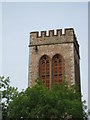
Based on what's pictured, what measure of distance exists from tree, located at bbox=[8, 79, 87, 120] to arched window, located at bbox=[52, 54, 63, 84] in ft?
25.3

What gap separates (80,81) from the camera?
3350 cm

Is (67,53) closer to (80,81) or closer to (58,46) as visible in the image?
(58,46)

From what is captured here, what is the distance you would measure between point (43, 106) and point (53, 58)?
1039 centimetres

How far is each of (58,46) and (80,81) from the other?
240 inches

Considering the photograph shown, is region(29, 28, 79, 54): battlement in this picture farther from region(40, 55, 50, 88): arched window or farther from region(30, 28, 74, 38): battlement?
region(40, 55, 50, 88): arched window

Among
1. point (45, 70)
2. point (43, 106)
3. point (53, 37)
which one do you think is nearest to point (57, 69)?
point (45, 70)

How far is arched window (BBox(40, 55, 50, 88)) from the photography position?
2892cm

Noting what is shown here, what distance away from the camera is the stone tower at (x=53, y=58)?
28.7 meters

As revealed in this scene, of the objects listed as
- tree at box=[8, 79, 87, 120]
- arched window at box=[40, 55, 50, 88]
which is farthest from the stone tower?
tree at box=[8, 79, 87, 120]

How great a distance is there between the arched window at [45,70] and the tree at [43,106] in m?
7.99

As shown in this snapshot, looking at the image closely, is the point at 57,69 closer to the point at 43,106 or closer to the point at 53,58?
the point at 53,58

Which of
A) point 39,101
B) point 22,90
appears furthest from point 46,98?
point 22,90

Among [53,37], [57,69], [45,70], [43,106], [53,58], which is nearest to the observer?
[43,106]

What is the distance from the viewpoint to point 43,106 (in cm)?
1964
